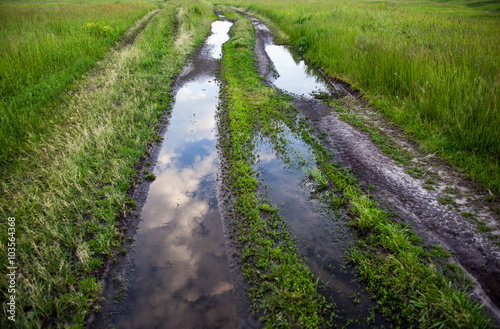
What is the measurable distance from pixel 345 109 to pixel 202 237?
19.0ft

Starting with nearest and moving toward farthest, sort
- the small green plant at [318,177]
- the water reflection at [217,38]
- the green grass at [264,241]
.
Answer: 1. the green grass at [264,241]
2. the small green plant at [318,177]
3. the water reflection at [217,38]

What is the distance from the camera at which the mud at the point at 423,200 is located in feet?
10.8

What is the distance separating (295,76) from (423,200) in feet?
26.1

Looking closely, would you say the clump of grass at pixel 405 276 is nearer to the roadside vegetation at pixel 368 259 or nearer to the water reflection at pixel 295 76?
the roadside vegetation at pixel 368 259

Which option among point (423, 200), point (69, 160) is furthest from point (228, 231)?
point (69, 160)

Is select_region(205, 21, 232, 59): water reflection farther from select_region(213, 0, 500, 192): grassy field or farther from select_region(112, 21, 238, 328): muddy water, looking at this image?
select_region(112, 21, 238, 328): muddy water

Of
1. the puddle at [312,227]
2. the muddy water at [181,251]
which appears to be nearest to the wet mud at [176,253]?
the muddy water at [181,251]

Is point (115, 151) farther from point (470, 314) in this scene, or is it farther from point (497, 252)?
point (497, 252)

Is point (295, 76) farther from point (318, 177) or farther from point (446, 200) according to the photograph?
point (446, 200)

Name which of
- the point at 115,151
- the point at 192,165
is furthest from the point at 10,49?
the point at 192,165

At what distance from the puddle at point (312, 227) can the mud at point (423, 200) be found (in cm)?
93

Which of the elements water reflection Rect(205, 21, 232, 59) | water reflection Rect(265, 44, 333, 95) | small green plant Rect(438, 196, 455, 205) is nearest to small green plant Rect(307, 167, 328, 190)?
small green plant Rect(438, 196, 455, 205)

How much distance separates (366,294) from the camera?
3.27 m

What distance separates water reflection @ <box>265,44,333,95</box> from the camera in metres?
9.70
